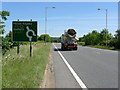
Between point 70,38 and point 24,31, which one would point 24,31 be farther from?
point 70,38

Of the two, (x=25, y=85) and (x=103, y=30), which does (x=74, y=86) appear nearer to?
(x=25, y=85)

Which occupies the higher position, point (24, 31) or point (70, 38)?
point (24, 31)

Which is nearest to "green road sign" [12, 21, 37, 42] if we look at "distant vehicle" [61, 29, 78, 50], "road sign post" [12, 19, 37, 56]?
"road sign post" [12, 19, 37, 56]

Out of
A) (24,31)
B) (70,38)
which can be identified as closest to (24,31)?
(24,31)

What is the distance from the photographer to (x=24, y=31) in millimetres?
13656

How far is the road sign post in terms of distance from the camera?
44.6ft

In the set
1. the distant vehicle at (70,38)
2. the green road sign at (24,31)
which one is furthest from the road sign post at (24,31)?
the distant vehicle at (70,38)

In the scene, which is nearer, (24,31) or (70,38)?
(24,31)

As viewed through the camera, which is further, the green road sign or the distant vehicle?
the distant vehicle

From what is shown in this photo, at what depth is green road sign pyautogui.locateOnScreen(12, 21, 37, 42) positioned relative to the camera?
13594 millimetres

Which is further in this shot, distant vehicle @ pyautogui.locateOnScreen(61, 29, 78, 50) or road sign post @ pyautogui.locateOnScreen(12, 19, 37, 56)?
distant vehicle @ pyautogui.locateOnScreen(61, 29, 78, 50)

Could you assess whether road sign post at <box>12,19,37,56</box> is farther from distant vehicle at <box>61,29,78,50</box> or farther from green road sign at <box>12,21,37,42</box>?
distant vehicle at <box>61,29,78,50</box>

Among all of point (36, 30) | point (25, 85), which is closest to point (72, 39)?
point (36, 30)

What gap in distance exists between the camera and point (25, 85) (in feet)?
19.1
